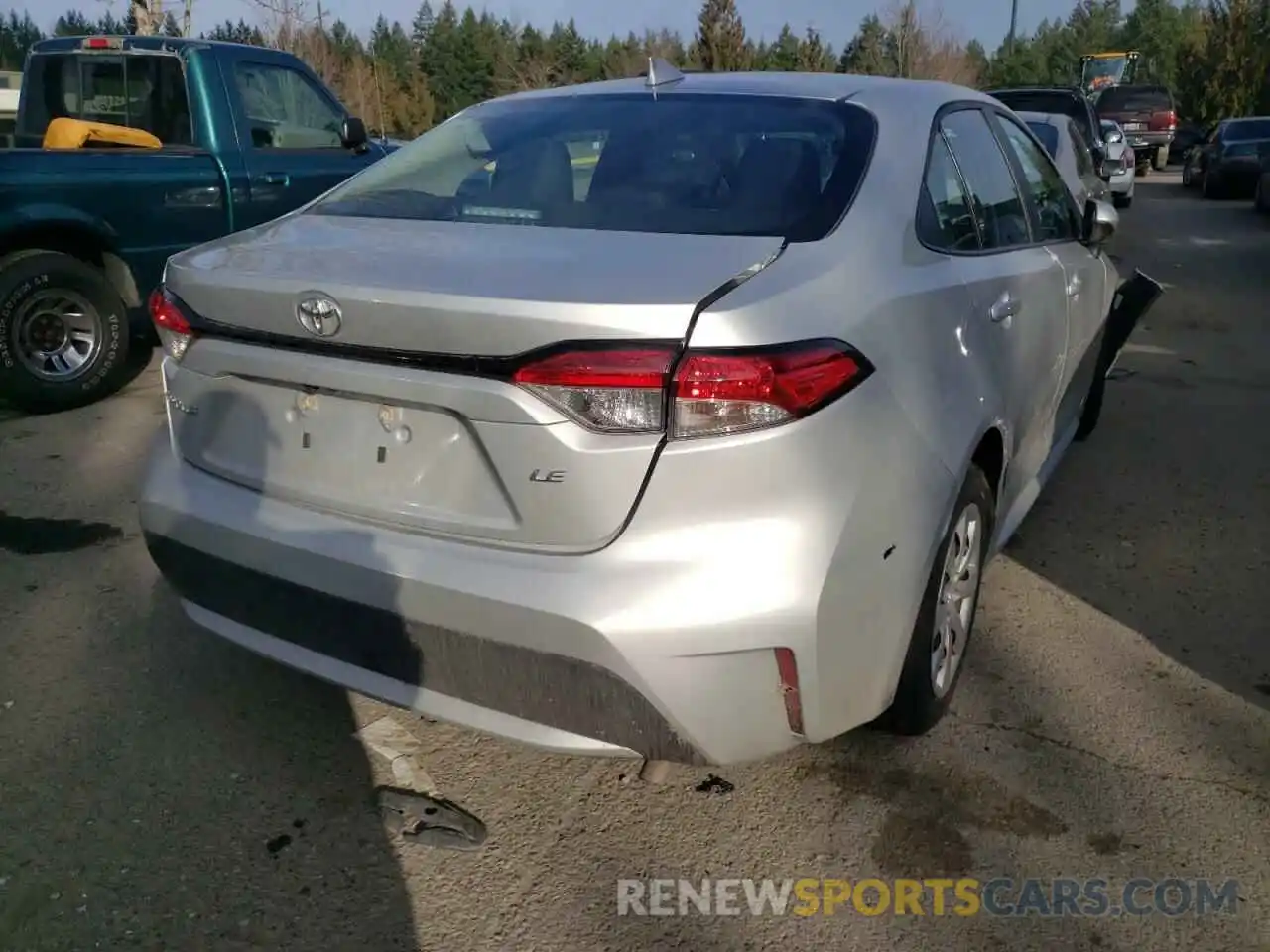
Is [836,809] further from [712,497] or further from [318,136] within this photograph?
[318,136]

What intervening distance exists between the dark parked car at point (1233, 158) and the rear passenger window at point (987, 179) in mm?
18426

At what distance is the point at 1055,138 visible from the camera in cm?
804

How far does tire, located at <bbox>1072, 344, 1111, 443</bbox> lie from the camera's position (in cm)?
526

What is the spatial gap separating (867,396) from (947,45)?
47.3 metres

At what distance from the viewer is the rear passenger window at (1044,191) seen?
3945mm

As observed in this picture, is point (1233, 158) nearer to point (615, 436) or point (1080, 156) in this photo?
point (1080, 156)

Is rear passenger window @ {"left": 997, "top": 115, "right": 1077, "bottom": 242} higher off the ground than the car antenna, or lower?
lower

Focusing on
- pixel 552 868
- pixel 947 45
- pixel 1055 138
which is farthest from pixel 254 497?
pixel 947 45

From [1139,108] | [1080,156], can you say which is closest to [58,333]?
[1080,156]

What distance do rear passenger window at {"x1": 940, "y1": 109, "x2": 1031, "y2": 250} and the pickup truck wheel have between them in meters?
4.70

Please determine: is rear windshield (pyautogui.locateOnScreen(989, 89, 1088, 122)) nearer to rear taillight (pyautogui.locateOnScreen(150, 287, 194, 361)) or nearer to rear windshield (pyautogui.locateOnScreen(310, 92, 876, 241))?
rear windshield (pyautogui.locateOnScreen(310, 92, 876, 241))

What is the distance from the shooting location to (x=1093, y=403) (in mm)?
5516

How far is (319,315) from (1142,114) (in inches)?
1150

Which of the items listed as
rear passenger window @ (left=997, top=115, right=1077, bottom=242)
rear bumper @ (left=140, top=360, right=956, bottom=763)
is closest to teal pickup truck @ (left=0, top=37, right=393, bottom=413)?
rear bumper @ (left=140, top=360, right=956, bottom=763)
